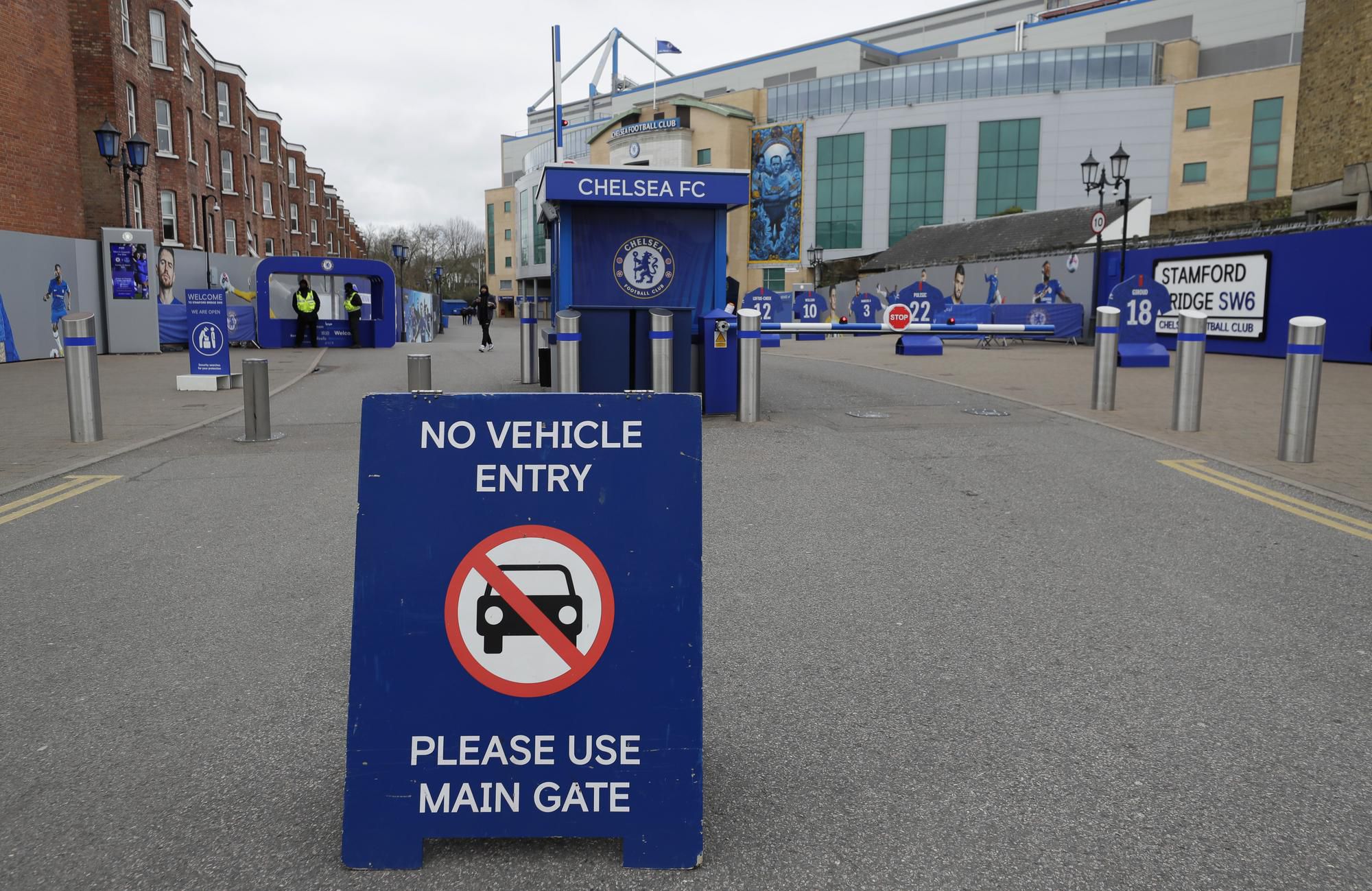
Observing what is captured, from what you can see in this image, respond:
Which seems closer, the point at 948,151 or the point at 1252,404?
the point at 1252,404

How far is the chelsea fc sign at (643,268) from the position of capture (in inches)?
513

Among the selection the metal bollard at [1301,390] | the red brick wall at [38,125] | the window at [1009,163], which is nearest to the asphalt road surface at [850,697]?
the metal bollard at [1301,390]

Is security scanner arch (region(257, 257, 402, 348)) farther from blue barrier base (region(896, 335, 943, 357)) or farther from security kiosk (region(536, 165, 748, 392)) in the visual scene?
security kiosk (region(536, 165, 748, 392))

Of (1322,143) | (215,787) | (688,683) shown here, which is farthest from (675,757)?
(1322,143)

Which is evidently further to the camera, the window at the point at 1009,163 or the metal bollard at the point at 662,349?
the window at the point at 1009,163

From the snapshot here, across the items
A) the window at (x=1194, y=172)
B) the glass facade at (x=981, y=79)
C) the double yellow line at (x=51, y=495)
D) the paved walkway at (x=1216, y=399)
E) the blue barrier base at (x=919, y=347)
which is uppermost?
the glass facade at (x=981, y=79)

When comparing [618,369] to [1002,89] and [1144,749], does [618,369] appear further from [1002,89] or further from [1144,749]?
[1002,89]

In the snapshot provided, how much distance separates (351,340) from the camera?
31469 millimetres

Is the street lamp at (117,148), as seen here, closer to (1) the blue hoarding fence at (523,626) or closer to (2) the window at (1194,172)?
(1) the blue hoarding fence at (523,626)

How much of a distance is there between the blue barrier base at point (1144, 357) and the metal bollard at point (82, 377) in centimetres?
1669

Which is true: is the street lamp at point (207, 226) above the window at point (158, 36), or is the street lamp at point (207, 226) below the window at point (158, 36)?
below

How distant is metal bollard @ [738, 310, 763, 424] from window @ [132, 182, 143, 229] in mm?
27887

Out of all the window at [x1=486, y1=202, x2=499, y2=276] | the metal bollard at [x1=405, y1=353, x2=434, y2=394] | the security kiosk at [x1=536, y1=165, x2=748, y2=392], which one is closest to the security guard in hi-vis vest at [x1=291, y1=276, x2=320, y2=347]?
the security kiosk at [x1=536, y1=165, x2=748, y2=392]

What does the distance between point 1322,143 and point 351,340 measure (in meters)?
28.3
